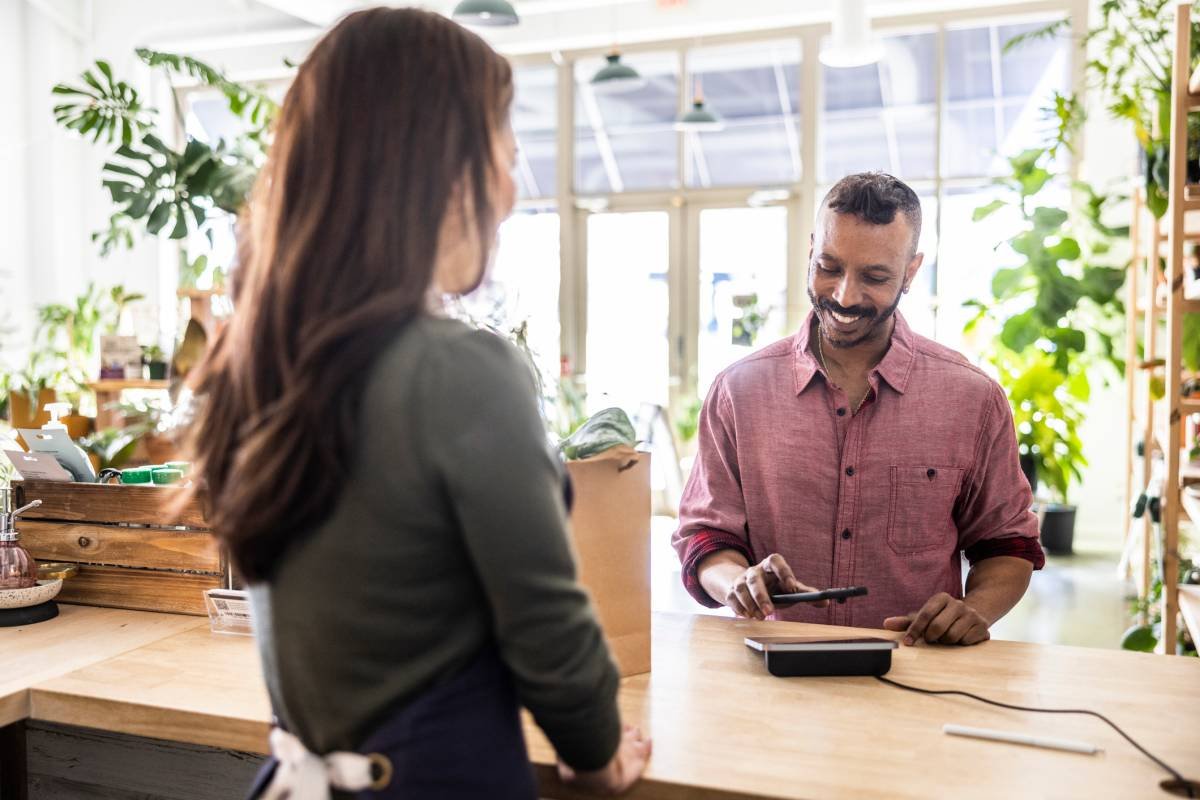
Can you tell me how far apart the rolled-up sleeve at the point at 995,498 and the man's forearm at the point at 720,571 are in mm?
437

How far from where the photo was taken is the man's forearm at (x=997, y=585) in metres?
1.75

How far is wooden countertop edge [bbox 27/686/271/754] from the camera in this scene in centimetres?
122

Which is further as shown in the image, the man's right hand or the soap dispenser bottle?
the soap dispenser bottle

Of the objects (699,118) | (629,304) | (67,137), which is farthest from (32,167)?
(699,118)

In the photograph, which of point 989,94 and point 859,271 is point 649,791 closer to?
point 859,271

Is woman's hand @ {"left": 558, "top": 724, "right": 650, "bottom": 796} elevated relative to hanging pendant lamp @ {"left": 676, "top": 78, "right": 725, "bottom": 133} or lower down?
lower down

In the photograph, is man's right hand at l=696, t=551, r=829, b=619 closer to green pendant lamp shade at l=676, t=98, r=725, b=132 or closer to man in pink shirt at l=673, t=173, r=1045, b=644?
man in pink shirt at l=673, t=173, r=1045, b=644

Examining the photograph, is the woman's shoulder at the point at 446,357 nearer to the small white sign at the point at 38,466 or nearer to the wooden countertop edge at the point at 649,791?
the wooden countertop edge at the point at 649,791

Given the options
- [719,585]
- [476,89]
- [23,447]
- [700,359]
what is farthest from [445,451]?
[700,359]

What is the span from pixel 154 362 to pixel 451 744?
5511 millimetres

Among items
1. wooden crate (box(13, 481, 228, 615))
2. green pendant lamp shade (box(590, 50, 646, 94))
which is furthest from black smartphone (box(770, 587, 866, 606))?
green pendant lamp shade (box(590, 50, 646, 94))

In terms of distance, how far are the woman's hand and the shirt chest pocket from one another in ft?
3.09

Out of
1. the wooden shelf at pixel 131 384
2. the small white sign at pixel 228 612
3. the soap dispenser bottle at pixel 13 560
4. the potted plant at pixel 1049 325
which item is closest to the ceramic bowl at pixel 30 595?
the soap dispenser bottle at pixel 13 560

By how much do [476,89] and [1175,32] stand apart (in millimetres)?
2750
